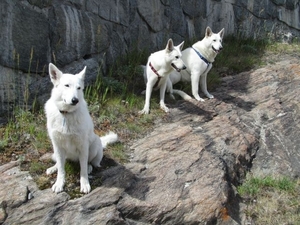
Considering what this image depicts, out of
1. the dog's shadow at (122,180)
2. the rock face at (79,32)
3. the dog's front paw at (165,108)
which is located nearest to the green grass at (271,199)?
the dog's shadow at (122,180)

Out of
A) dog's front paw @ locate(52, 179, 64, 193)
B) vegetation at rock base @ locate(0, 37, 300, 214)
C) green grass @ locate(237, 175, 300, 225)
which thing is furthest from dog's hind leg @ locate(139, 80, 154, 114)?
dog's front paw @ locate(52, 179, 64, 193)

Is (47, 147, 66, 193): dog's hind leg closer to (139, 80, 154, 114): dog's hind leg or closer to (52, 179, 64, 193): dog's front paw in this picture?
(52, 179, 64, 193): dog's front paw

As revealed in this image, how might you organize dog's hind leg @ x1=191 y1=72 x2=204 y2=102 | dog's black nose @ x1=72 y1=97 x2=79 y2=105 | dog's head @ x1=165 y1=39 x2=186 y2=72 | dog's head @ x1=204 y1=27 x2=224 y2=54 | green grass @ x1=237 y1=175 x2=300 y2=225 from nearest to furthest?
dog's black nose @ x1=72 y1=97 x2=79 y2=105 → green grass @ x1=237 y1=175 x2=300 y2=225 → dog's head @ x1=165 y1=39 x2=186 y2=72 → dog's hind leg @ x1=191 y1=72 x2=204 y2=102 → dog's head @ x1=204 y1=27 x2=224 y2=54

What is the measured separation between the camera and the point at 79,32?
5.64 m

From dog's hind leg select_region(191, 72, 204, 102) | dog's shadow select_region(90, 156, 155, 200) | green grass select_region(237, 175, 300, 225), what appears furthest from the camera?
dog's hind leg select_region(191, 72, 204, 102)

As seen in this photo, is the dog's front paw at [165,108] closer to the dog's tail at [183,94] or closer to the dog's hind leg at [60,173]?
the dog's tail at [183,94]

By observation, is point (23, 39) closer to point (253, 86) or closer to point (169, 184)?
point (169, 184)

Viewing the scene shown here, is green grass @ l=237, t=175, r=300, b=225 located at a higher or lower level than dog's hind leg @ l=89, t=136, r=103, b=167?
lower

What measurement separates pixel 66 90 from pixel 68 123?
34cm

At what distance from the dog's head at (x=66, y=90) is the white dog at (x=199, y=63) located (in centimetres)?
310

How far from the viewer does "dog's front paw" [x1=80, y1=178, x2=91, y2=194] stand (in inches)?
140

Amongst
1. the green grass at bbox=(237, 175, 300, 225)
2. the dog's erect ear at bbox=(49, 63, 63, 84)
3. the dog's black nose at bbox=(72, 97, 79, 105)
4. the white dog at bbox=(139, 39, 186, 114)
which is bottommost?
the green grass at bbox=(237, 175, 300, 225)

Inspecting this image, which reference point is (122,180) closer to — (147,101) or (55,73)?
(55,73)

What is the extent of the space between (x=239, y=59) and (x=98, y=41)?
3.64 metres
